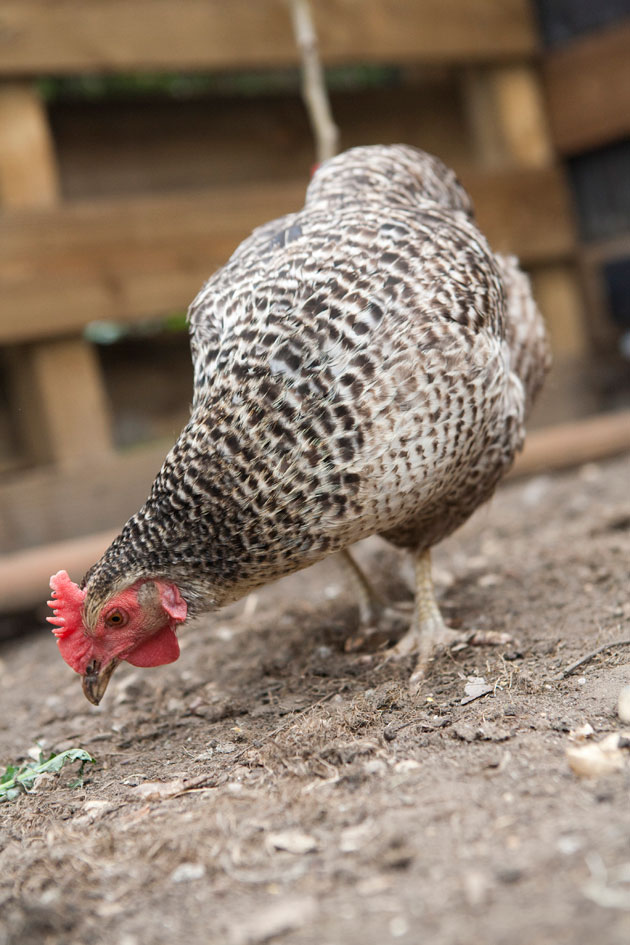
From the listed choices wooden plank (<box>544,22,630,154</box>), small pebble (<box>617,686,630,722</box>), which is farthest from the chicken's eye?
wooden plank (<box>544,22,630,154</box>)

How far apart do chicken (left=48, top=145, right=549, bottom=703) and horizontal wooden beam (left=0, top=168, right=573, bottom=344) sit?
174 cm

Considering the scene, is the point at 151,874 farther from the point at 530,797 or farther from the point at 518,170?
the point at 518,170

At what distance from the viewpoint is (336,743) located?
2201 millimetres

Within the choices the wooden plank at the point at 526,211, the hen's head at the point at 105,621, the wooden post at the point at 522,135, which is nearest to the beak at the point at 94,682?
the hen's head at the point at 105,621

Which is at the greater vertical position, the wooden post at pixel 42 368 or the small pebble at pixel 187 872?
the wooden post at pixel 42 368

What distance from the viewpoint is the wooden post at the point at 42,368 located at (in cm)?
419

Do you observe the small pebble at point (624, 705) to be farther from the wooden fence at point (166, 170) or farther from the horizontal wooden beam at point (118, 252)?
the horizontal wooden beam at point (118, 252)

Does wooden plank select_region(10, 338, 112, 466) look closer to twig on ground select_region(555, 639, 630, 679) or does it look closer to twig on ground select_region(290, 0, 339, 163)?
twig on ground select_region(290, 0, 339, 163)

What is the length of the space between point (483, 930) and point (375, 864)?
0.91ft

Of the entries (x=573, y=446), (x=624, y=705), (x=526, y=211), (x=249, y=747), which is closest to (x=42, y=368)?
(x=249, y=747)

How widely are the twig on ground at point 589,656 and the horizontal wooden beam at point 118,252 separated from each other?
2808 mm

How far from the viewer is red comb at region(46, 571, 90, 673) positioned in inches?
95.6

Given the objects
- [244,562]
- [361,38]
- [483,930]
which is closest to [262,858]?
[483,930]

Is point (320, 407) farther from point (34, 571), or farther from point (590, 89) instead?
point (590, 89)
